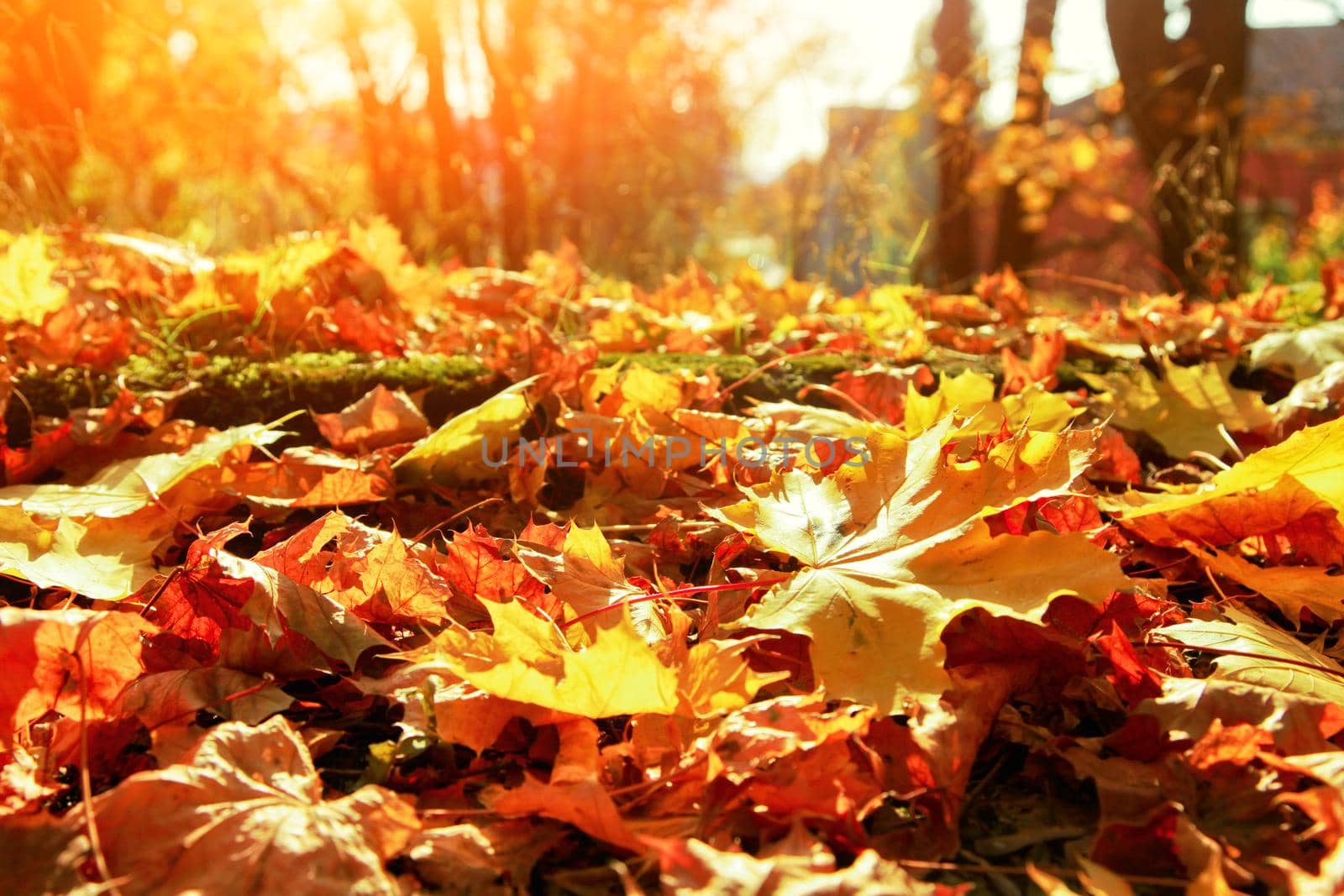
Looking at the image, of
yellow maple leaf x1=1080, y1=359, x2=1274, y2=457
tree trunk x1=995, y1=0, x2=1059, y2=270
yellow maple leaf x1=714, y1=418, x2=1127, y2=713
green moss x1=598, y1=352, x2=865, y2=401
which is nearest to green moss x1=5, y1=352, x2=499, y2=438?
green moss x1=598, y1=352, x2=865, y2=401

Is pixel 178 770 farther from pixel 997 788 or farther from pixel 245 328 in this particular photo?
pixel 245 328

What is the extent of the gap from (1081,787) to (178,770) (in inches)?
30.9

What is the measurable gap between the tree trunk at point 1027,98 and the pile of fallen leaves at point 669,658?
5.87m

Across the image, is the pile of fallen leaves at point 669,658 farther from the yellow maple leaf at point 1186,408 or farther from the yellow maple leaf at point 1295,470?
the yellow maple leaf at point 1186,408

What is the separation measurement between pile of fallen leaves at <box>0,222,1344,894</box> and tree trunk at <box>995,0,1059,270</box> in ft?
19.3

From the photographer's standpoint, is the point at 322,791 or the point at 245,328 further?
the point at 245,328

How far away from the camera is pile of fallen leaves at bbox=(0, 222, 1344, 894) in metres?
0.76

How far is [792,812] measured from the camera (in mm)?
797

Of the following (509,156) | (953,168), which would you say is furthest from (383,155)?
(953,168)

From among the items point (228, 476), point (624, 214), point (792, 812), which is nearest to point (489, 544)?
point (792, 812)

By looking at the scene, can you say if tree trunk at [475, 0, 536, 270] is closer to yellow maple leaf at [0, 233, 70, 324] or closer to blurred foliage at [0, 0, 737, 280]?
blurred foliage at [0, 0, 737, 280]

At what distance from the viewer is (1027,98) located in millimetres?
8734

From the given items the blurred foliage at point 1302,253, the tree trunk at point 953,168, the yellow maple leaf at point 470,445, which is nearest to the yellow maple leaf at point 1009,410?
the yellow maple leaf at point 470,445

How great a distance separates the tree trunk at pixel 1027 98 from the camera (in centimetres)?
760
